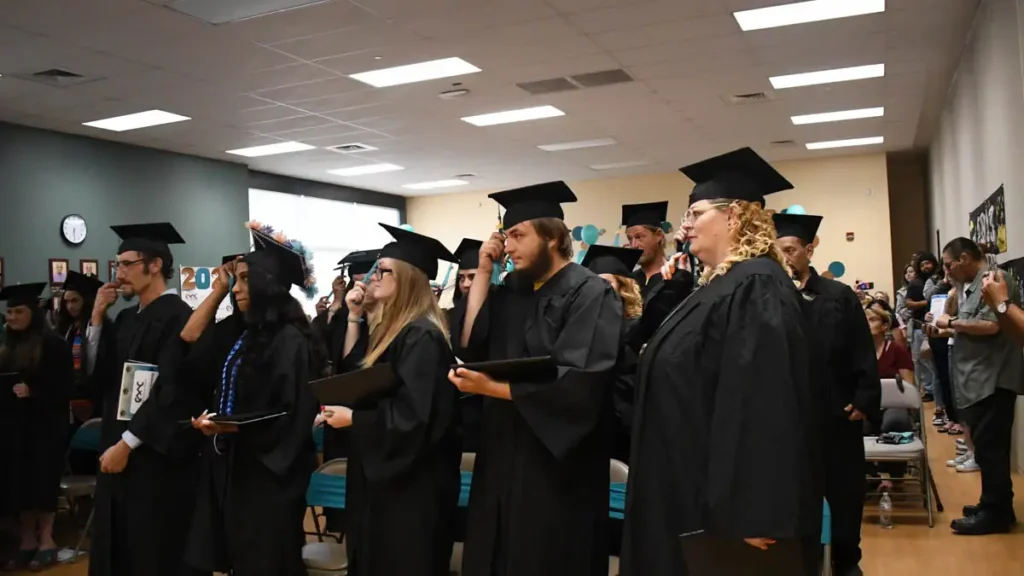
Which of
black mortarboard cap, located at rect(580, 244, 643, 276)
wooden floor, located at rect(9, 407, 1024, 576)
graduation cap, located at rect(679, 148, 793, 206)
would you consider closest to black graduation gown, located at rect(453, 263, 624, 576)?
graduation cap, located at rect(679, 148, 793, 206)

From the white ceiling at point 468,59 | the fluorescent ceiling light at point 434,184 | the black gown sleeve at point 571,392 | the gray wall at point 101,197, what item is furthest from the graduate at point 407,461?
the fluorescent ceiling light at point 434,184

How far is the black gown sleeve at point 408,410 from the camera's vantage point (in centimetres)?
288

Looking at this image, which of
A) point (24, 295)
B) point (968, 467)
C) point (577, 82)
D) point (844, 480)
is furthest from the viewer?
point (577, 82)

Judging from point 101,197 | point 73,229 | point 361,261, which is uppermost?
point 101,197

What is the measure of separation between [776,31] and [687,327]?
5292mm

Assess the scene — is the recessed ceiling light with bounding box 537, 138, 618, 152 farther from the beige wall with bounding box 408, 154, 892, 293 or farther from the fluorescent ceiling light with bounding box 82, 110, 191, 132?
the fluorescent ceiling light with bounding box 82, 110, 191, 132

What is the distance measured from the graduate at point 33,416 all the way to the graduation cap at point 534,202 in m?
3.64

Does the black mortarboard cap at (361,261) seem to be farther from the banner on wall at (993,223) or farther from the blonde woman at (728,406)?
the banner on wall at (993,223)

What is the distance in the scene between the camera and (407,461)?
288 cm

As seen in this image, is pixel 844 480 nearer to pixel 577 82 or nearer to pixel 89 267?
pixel 577 82

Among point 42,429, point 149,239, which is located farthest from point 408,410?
point 42,429

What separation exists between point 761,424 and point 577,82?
6.60 metres

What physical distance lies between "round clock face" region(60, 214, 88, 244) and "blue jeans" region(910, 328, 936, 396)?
9639 mm

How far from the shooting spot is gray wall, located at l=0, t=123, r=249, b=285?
349 inches
